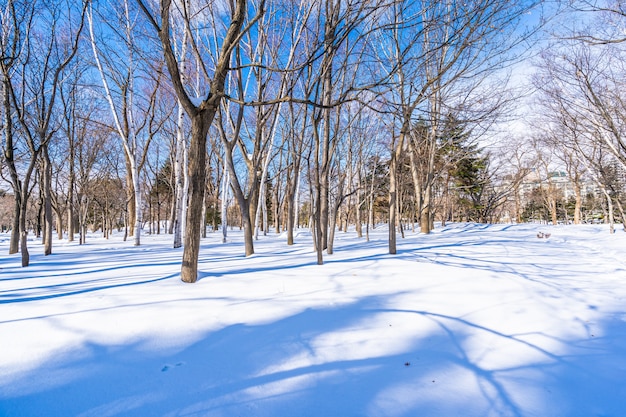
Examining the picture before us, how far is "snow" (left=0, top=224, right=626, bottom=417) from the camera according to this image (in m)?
1.57

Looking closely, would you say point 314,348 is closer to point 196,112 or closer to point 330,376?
point 330,376

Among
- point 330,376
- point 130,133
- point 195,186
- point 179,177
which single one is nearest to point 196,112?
point 195,186

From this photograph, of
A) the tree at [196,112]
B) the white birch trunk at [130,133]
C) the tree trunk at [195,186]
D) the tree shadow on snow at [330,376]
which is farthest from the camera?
the white birch trunk at [130,133]

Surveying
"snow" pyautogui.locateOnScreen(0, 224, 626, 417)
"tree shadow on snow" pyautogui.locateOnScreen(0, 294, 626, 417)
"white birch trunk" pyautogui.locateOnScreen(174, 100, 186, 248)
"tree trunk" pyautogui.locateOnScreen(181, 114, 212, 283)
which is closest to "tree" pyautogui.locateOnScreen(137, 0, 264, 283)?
"tree trunk" pyautogui.locateOnScreen(181, 114, 212, 283)

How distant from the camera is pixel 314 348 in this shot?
6.89ft

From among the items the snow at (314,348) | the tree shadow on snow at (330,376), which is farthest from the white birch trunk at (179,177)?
the tree shadow on snow at (330,376)

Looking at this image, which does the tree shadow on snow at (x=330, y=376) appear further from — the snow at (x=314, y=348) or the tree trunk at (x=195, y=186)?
the tree trunk at (x=195, y=186)

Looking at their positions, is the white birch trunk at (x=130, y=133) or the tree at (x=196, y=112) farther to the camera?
the white birch trunk at (x=130, y=133)

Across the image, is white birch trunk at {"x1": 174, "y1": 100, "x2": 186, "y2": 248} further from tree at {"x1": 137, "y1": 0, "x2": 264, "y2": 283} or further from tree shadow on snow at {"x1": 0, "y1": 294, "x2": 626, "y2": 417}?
tree shadow on snow at {"x1": 0, "y1": 294, "x2": 626, "y2": 417}

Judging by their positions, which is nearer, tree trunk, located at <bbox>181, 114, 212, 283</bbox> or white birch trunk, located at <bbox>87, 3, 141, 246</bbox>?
tree trunk, located at <bbox>181, 114, 212, 283</bbox>

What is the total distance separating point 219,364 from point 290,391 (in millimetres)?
561

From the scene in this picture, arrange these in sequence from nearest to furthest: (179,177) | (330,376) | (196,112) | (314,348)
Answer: (330,376) → (314,348) → (196,112) → (179,177)

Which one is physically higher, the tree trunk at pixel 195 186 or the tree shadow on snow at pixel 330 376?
the tree trunk at pixel 195 186

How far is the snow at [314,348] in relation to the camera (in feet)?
5.15
